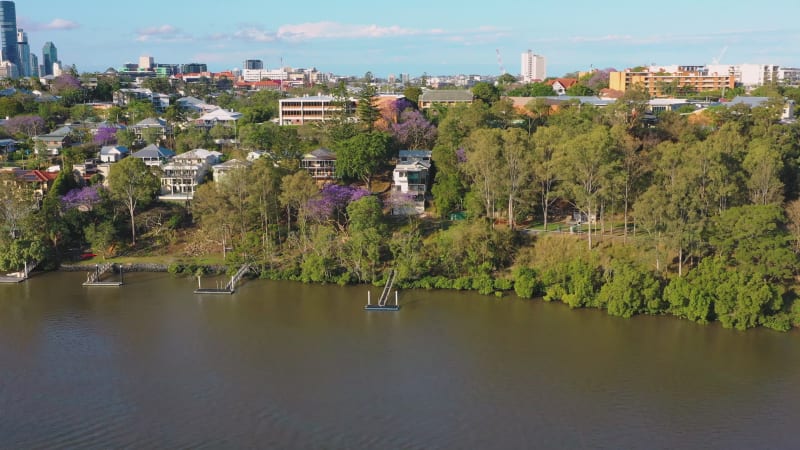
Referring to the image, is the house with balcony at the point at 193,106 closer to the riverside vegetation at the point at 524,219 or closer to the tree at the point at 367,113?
the tree at the point at 367,113

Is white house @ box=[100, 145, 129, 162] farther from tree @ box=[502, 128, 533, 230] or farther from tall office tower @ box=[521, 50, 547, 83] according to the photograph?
tall office tower @ box=[521, 50, 547, 83]

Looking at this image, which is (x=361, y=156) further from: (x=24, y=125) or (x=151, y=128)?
(x=24, y=125)

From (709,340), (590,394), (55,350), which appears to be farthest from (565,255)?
(55,350)

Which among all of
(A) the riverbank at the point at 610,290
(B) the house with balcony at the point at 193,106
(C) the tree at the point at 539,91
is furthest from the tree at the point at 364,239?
(B) the house with balcony at the point at 193,106

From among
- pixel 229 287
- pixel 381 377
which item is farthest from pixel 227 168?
pixel 381 377

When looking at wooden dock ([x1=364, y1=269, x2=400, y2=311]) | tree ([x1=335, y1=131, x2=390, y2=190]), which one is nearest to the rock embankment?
wooden dock ([x1=364, y1=269, x2=400, y2=311])

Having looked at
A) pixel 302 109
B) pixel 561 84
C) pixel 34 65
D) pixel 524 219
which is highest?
pixel 34 65
